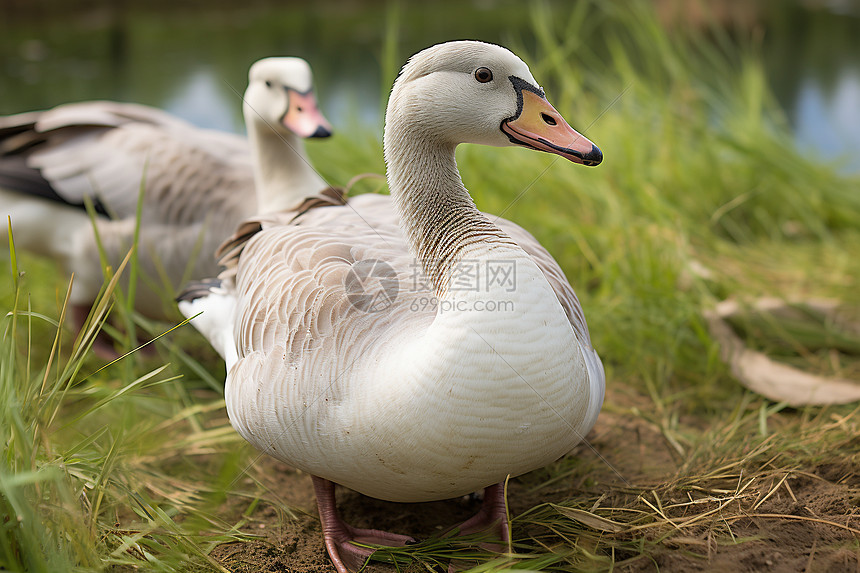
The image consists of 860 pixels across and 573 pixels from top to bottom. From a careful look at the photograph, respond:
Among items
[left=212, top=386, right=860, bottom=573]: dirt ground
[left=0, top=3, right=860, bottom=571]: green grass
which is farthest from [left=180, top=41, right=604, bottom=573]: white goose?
[left=0, top=3, right=860, bottom=571]: green grass

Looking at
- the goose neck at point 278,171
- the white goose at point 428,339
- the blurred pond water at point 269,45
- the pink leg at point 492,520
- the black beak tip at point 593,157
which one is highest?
the black beak tip at point 593,157

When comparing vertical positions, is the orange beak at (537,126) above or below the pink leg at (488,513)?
above

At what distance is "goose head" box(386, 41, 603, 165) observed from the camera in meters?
1.97

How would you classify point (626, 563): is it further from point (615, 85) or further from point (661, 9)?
point (661, 9)

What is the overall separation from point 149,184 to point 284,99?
2.95 feet

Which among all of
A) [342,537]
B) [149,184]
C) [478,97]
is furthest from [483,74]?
[149,184]

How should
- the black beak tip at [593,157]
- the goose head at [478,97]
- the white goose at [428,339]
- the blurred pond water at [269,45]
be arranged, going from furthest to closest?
the blurred pond water at [269,45] → the goose head at [478,97] → the black beak tip at [593,157] → the white goose at [428,339]

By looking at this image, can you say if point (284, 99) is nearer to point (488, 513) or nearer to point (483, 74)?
point (483, 74)

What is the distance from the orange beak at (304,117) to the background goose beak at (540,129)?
4.63ft

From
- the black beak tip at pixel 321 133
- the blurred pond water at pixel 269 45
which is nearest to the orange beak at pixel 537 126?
the black beak tip at pixel 321 133

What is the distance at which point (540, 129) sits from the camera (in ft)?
6.45

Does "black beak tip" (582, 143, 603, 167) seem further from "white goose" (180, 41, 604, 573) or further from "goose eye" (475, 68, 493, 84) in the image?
"goose eye" (475, 68, 493, 84)

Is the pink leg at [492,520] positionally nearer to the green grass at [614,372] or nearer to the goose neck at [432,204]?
the green grass at [614,372]

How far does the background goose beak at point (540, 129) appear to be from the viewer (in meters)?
1.92
